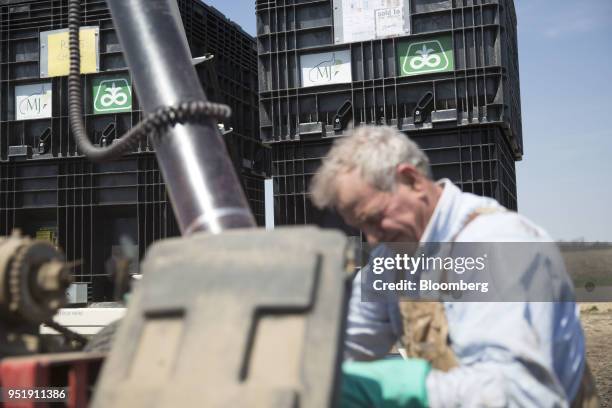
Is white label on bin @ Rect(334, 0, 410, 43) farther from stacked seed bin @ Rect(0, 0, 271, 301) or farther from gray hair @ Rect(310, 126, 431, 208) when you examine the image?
gray hair @ Rect(310, 126, 431, 208)

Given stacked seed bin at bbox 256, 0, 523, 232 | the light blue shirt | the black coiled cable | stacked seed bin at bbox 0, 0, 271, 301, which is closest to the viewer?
the light blue shirt

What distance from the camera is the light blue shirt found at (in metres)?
1.32

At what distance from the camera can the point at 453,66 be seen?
18.0 feet

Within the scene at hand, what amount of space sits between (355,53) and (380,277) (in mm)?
3922

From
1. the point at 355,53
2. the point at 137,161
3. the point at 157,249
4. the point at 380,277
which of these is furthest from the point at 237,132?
the point at 157,249

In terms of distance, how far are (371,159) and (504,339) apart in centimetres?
58

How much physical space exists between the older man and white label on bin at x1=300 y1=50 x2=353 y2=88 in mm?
3985

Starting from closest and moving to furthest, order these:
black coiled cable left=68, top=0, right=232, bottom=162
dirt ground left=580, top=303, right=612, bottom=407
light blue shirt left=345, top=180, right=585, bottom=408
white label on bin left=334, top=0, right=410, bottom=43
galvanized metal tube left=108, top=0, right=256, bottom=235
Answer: light blue shirt left=345, top=180, right=585, bottom=408 → galvanized metal tube left=108, top=0, right=256, bottom=235 → black coiled cable left=68, top=0, right=232, bottom=162 → dirt ground left=580, top=303, right=612, bottom=407 → white label on bin left=334, top=0, right=410, bottom=43

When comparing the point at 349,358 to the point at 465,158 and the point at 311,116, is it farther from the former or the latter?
the point at 311,116

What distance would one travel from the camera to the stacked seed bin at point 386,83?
5359 millimetres

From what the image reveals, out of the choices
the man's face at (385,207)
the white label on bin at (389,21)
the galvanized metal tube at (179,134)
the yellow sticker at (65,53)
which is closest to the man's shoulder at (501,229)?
the man's face at (385,207)

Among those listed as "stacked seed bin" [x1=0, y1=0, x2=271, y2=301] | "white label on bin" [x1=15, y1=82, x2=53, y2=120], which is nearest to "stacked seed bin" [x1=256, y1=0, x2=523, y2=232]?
"stacked seed bin" [x1=0, y1=0, x2=271, y2=301]

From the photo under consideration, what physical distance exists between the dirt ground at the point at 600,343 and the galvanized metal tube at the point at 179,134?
343 centimetres

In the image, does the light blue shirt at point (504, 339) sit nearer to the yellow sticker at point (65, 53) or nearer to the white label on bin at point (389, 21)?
the white label on bin at point (389, 21)
